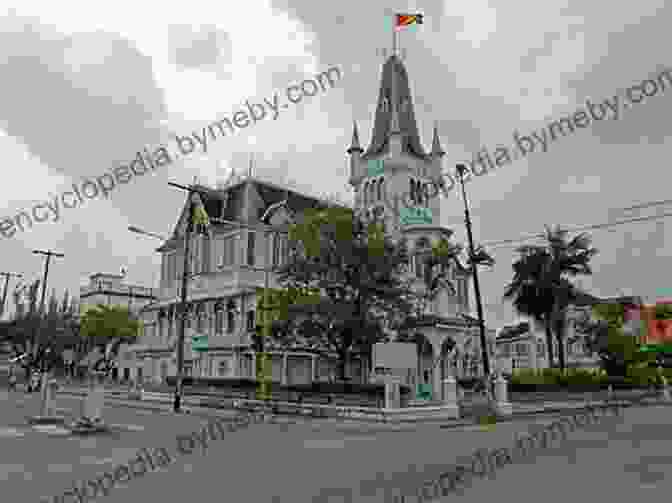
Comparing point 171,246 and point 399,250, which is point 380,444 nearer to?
point 399,250

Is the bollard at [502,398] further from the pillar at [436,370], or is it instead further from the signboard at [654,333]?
the signboard at [654,333]

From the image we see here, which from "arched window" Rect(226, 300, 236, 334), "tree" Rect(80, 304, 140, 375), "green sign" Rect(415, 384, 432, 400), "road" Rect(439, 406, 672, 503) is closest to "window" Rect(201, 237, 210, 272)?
"arched window" Rect(226, 300, 236, 334)

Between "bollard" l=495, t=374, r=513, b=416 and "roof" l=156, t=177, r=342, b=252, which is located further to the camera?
"roof" l=156, t=177, r=342, b=252

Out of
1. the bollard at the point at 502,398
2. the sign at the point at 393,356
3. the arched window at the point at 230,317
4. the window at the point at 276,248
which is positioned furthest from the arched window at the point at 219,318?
the sign at the point at 393,356

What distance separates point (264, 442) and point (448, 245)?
25.6 m

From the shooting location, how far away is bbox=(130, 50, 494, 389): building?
139 feet

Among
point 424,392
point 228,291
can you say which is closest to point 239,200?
point 228,291


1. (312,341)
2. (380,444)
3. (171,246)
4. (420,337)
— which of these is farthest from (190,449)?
(171,246)

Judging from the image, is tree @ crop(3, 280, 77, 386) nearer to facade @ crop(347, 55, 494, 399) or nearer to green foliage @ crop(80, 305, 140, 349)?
green foliage @ crop(80, 305, 140, 349)

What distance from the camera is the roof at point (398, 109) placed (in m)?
55.0

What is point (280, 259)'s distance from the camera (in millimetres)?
46969

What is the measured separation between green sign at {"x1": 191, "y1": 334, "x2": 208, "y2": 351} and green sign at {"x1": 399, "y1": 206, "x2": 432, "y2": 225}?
61.0 ft

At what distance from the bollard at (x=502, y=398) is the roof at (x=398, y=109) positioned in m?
28.8

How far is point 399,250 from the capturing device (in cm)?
3253
